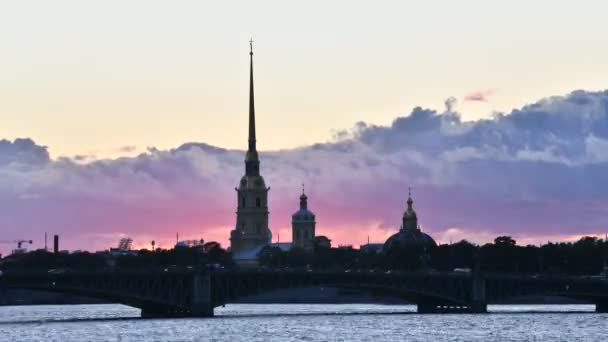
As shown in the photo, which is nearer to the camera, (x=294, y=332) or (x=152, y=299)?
(x=294, y=332)

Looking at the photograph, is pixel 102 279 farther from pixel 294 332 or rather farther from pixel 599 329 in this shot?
pixel 599 329

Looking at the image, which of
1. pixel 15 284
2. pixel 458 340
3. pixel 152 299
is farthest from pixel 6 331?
pixel 458 340

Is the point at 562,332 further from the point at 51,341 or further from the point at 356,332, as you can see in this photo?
the point at 51,341

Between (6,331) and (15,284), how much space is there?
5.48 meters

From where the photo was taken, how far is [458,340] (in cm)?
16550

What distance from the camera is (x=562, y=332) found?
17988cm

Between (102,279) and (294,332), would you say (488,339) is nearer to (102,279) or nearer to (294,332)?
(294,332)

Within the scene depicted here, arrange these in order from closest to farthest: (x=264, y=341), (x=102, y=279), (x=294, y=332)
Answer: (x=264, y=341) → (x=294, y=332) → (x=102, y=279)

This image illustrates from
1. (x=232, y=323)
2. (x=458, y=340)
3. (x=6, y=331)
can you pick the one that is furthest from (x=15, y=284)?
(x=458, y=340)

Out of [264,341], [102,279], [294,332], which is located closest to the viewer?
[264,341]

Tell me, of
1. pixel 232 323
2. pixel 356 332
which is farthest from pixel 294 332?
pixel 232 323

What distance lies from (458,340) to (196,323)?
104 ft

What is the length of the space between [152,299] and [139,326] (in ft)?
36.9

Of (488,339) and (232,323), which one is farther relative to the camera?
(232,323)
